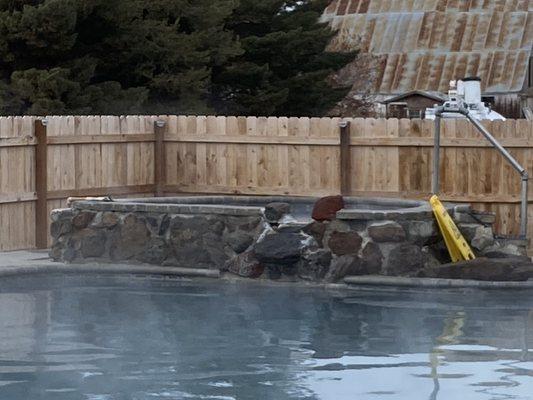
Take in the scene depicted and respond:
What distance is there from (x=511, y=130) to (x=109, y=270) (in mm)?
5324

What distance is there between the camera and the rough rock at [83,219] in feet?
46.6

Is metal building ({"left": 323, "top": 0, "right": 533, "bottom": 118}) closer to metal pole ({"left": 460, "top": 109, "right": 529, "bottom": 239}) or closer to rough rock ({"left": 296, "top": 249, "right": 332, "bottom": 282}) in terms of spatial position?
metal pole ({"left": 460, "top": 109, "right": 529, "bottom": 239})

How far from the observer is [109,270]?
13789 mm

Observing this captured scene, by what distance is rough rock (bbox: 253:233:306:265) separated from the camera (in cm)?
1307

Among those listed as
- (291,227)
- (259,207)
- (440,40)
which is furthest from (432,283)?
(440,40)

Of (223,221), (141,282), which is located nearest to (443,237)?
(223,221)

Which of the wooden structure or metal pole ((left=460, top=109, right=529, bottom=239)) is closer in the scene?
metal pole ((left=460, top=109, right=529, bottom=239))

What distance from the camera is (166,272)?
536 inches

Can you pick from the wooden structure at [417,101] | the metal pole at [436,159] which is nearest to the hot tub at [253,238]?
the metal pole at [436,159]

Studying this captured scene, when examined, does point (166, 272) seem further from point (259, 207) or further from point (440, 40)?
point (440, 40)

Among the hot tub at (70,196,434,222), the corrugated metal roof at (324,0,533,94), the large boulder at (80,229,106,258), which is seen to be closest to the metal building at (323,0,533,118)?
the corrugated metal roof at (324,0,533,94)

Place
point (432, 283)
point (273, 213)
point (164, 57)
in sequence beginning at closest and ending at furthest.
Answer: point (432, 283)
point (273, 213)
point (164, 57)

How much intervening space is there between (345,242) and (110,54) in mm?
11782

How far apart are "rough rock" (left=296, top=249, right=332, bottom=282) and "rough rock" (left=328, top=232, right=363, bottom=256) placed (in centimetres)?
11
